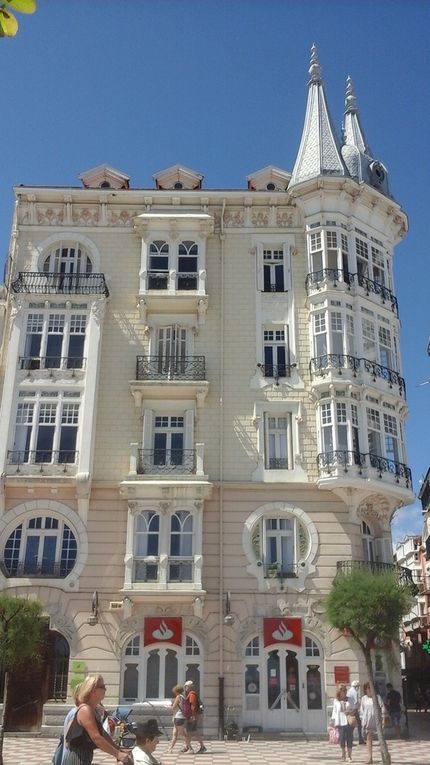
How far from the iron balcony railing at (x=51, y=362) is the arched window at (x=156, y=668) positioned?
34.8 ft

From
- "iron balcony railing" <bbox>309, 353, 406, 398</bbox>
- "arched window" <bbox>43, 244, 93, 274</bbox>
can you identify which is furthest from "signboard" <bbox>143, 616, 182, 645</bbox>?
"arched window" <bbox>43, 244, 93, 274</bbox>

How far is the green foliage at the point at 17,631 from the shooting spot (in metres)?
19.1

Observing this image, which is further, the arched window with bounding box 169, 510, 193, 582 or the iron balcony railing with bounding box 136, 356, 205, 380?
the iron balcony railing with bounding box 136, 356, 205, 380

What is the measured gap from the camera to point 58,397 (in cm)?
2830

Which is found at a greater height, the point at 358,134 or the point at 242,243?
the point at 358,134

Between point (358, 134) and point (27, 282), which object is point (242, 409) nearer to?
point (27, 282)

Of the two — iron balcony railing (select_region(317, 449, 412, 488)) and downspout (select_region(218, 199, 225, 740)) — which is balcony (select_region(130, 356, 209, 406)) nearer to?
downspout (select_region(218, 199, 225, 740))

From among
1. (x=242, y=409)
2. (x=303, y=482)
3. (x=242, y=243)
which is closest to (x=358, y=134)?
(x=242, y=243)

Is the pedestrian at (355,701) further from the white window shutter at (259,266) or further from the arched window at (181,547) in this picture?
the white window shutter at (259,266)

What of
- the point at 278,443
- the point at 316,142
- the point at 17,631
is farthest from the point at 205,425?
the point at 316,142

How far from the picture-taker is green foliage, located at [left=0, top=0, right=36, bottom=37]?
155 inches

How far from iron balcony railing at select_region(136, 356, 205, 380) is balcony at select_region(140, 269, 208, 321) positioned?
2.04 meters

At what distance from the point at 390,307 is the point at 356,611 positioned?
1564 centimetres

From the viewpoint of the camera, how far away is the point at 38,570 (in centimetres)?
2631
